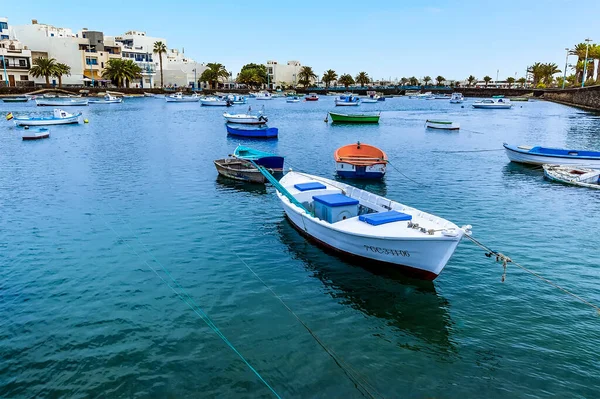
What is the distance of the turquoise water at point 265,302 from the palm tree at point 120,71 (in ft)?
454

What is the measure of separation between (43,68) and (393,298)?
517ft

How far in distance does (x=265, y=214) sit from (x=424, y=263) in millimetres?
11540

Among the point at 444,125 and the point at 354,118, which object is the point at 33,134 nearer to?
the point at 354,118


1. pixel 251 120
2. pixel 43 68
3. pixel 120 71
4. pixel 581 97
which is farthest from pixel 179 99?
pixel 581 97

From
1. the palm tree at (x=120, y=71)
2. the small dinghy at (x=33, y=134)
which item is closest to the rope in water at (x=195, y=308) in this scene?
the small dinghy at (x=33, y=134)

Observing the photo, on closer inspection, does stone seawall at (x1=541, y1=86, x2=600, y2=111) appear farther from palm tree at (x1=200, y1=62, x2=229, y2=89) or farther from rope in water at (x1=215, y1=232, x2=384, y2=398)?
palm tree at (x1=200, y1=62, x2=229, y2=89)

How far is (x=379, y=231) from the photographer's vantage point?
621 inches

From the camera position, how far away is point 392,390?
10469 millimetres

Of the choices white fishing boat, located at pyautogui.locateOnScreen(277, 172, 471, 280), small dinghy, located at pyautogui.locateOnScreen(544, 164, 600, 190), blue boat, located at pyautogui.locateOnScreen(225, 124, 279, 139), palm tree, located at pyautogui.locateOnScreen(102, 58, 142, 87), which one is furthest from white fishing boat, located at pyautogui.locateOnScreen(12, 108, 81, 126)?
palm tree, located at pyautogui.locateOnScreen(102, 58, 142, 87)

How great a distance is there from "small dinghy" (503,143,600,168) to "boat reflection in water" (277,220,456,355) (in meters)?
27.7

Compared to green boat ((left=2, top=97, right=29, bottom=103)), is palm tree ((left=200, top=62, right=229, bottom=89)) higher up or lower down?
higher up

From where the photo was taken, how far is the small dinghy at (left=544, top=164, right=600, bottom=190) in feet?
102

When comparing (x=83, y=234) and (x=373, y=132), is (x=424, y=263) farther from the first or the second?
(x=373, y=132)

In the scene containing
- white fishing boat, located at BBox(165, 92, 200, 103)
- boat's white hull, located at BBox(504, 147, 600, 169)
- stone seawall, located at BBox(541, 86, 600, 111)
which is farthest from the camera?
white fishing boat, located at BBox(165, 92, 200, 103)
